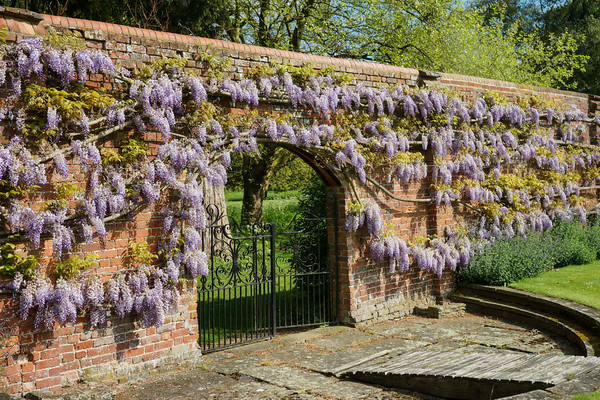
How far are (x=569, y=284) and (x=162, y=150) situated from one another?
21.8ft

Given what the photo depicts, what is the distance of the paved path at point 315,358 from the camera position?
225 inches

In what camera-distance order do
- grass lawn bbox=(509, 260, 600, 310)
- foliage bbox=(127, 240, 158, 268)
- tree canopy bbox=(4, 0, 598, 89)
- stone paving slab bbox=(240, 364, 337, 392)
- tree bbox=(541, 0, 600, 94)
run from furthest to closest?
tree bbox=(541, 0, 600, 94), tree canopy bbox=(4, 0, 598, 89), grass lawn bbox=(509, 260, 600, 310), foliage bbox=(127, 240, 158, 268), stone paving slab bbox=(240, 364, 337, 392)

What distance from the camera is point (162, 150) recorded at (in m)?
6.36

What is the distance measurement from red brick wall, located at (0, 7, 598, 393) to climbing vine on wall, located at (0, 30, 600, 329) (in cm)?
16

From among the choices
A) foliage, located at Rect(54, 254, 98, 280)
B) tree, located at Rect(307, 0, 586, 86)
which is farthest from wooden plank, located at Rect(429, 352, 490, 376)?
tree, located at Rect(307, 0, 586, 86)

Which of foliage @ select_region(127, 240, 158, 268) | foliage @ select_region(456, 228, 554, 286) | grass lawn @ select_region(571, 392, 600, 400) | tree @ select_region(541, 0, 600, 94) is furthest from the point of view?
tree @ select_region(541, 0, 600, 94)

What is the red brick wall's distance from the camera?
18.2ft

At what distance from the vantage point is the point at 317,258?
28.7ft

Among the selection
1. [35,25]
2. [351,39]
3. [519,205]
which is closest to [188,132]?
[35,25]

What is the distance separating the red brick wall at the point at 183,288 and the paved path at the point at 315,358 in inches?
9.8

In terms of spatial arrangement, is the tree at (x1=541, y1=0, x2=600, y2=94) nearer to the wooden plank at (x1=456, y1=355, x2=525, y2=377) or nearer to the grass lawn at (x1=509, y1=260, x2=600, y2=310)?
the grass lawn at (x1=509, y1=260, x2=600, y2=310)

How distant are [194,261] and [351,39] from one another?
1243 cm

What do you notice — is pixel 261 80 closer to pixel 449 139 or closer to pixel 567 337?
pixel 449 139

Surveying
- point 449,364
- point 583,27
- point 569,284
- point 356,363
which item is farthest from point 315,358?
point 583,27
